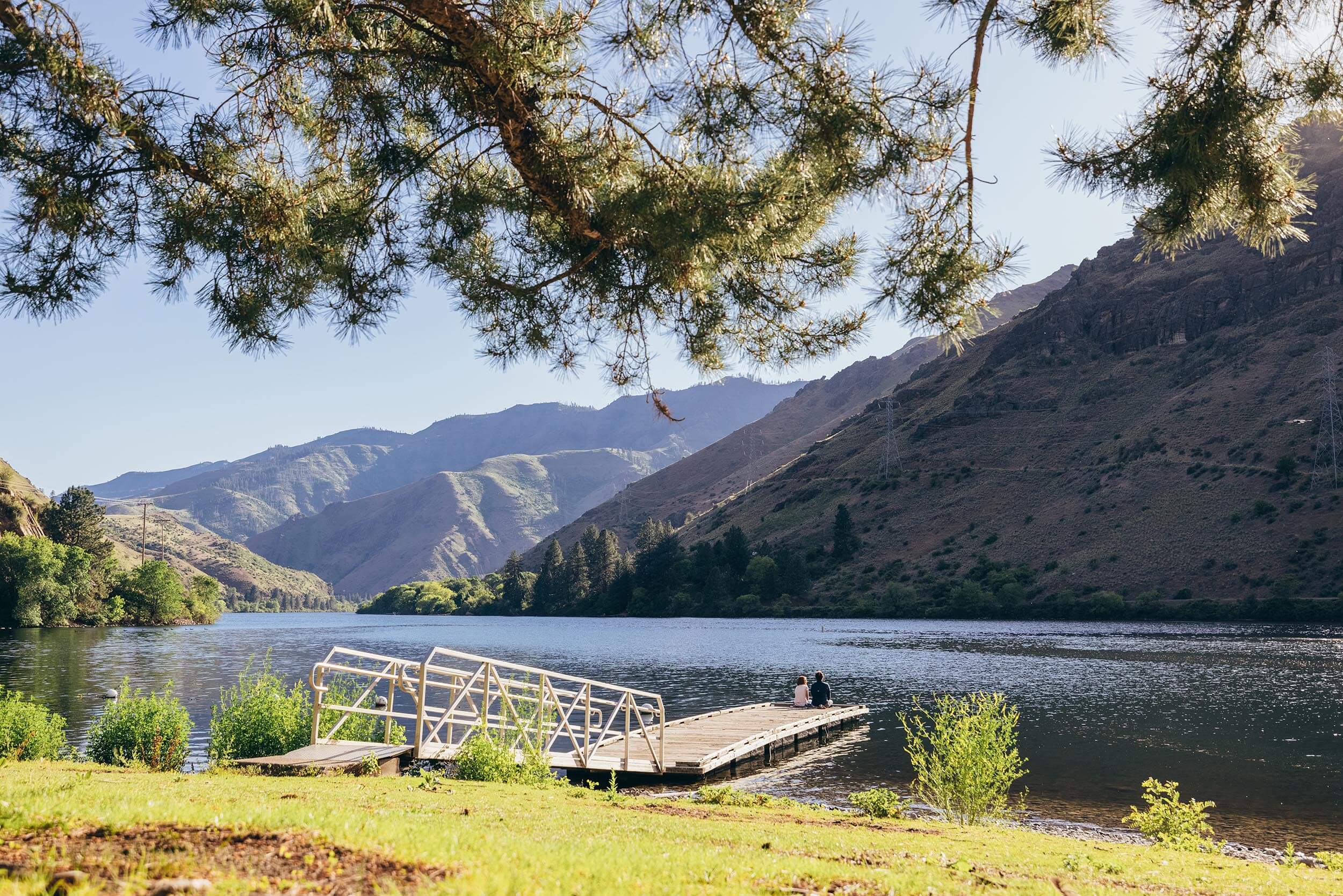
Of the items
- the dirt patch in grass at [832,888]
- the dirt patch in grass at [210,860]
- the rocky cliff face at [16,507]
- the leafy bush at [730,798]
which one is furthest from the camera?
the rocky cliff face at [16,507]

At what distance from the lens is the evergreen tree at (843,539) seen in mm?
129250

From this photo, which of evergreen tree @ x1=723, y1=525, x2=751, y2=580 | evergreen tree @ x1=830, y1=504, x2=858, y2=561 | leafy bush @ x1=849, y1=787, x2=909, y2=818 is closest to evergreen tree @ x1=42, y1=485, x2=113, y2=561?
evergreen tree @ x1=723, y1=525, x2=751, y2=580

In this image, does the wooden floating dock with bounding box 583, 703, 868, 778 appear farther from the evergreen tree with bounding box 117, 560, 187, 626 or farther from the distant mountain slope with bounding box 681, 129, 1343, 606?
the evergreen tree with bounding box 117, 560, 187, 626

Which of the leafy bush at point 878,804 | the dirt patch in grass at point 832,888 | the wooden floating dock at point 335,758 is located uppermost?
the dirt patch in grass at point 832,888

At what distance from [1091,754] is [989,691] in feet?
43.6

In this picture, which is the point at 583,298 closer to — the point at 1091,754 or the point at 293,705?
the point at 293,705

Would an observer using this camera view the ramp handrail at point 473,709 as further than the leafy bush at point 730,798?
No

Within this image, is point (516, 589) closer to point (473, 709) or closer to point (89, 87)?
point (473, 709)

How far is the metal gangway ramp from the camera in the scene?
1497cm

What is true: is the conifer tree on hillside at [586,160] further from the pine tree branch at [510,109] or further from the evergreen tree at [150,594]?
the evergreen tree at [150,594]

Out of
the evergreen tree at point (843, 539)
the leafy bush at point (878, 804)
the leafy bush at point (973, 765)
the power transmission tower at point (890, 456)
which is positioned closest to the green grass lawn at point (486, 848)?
the leafy bush at point (973, 765)

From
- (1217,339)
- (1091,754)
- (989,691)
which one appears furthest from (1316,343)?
(1091,754)

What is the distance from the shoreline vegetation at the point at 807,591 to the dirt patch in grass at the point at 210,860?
302 feet

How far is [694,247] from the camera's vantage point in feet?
28.3
